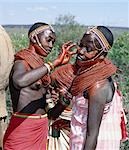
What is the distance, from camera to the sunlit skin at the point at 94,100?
337 centimetres

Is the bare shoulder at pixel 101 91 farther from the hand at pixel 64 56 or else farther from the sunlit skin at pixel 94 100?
the hand at pixel 64 56

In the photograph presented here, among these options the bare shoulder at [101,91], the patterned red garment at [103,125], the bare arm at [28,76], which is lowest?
the patterned red garment at [103,125]

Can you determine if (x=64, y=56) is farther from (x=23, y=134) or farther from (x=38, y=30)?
(x=23, y=134)

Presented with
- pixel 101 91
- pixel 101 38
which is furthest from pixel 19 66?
pixel 101 91

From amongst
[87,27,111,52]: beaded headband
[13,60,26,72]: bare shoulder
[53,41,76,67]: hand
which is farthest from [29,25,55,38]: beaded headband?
[87,27,111,52]: beaded headband

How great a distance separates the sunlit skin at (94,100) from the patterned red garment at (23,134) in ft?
2.94

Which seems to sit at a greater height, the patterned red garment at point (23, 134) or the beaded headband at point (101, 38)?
the beaded headband at point (101, 38)

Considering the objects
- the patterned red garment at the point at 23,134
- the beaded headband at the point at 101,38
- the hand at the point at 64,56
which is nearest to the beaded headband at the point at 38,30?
the hand at the point at 64,56

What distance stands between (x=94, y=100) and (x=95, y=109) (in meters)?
0.06

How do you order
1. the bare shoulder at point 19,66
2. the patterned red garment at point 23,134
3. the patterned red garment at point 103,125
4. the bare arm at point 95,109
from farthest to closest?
Answer: the patterned red garment at point 23,134, the bare shoulder at point 19,66, the patterned red garment at point 103,125, the bare arm at point 95,109

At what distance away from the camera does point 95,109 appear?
338 cm

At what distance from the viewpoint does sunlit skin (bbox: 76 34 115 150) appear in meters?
3.37

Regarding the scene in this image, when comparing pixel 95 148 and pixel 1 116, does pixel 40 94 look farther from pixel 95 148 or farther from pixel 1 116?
pixel 95 148

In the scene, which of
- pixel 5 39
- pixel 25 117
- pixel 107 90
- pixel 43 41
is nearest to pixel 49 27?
pixel 43 41
